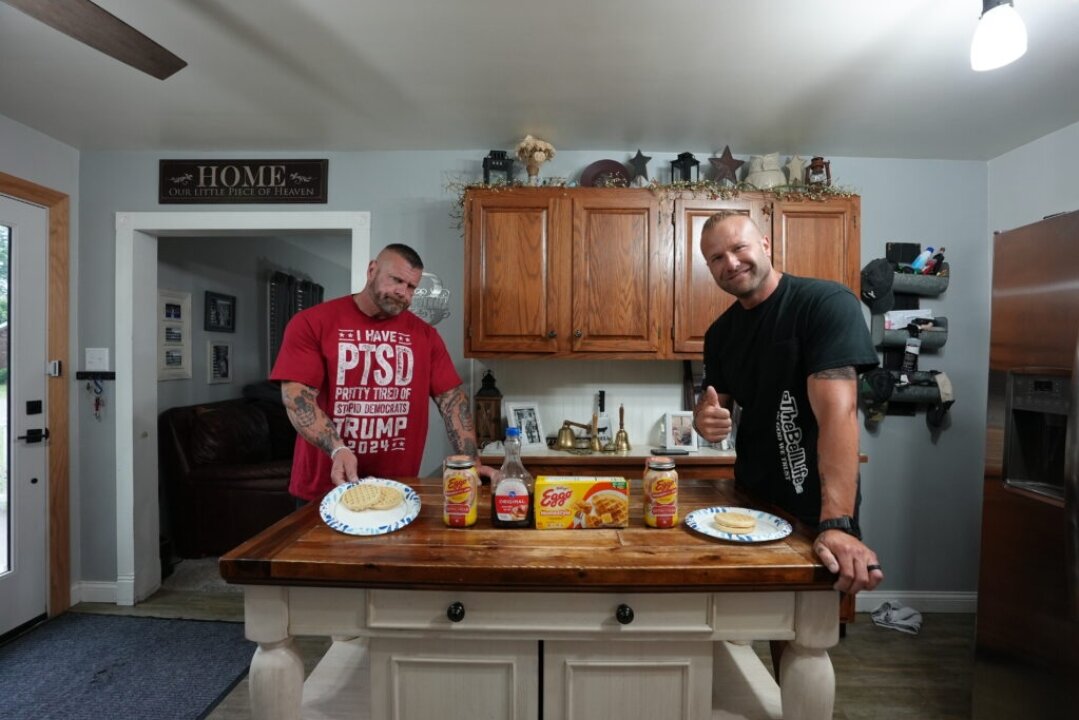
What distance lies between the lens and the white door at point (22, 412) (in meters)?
2.70

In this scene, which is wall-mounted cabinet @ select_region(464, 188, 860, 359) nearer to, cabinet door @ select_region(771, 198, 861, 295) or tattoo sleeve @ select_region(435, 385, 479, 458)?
cabinet door @ select_region(771, 198, 861, 295)

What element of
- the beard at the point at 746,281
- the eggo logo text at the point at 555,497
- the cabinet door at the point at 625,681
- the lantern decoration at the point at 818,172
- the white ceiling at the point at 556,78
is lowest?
the cabinet door at the point at 625,681

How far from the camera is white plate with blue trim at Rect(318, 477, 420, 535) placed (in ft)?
3.93

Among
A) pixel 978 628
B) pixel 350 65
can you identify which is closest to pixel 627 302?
pixel 350 65

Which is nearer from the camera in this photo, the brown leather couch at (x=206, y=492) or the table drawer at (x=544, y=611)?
the table drawer at (x=544, y=611)

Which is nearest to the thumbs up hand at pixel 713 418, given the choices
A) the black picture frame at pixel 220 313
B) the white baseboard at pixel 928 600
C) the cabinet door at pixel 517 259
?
the cabinet door at pixel 517 259

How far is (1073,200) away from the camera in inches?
105

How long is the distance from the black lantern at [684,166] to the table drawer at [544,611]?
7.81ft

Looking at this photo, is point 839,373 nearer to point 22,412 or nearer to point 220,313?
point 22,412

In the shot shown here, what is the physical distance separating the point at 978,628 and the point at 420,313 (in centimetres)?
275

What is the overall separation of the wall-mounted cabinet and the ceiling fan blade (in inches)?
56.4

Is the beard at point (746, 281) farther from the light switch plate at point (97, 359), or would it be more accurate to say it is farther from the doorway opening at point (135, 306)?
the light switch plate at point (97, 359)

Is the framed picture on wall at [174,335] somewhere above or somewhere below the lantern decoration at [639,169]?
below

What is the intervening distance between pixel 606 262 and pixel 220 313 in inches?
138
